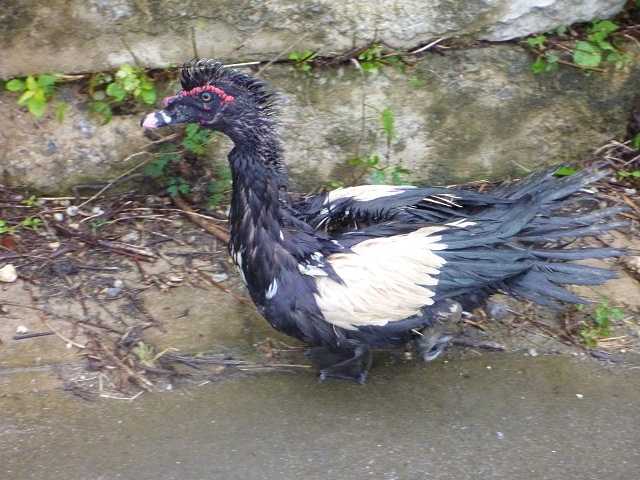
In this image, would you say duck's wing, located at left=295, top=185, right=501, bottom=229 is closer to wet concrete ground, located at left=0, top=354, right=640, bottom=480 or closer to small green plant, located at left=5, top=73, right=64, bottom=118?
wet concrete ground, located at left=0, top=354, right=640, bottom=480

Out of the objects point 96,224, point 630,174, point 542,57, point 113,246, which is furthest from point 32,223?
point 630,174

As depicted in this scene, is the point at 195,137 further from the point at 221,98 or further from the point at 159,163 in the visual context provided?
the point at 221,98

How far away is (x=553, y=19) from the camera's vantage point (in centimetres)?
393

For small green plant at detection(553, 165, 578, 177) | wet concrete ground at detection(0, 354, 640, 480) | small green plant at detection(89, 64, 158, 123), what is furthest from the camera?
small green plant at detection(553, 165, 578, 177)

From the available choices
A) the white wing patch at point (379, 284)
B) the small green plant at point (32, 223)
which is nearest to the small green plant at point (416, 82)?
the white wing patch at point (379, 284)

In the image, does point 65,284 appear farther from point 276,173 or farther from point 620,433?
point 620,433

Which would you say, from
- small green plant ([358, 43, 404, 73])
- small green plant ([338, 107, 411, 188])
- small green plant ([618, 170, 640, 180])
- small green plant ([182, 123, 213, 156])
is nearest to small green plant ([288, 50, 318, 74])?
small green plant ([358, 43, 404, 73])

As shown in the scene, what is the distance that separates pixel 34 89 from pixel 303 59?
4.04 feet

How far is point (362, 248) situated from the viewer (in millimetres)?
3139

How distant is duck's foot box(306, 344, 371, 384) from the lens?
132 inches

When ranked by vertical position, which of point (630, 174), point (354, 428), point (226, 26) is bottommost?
point (354, 428)

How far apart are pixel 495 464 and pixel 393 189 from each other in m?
1.17

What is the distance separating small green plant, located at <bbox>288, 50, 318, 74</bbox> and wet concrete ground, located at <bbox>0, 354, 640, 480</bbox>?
1.45 m

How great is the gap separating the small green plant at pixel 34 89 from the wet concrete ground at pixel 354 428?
1.29 m
